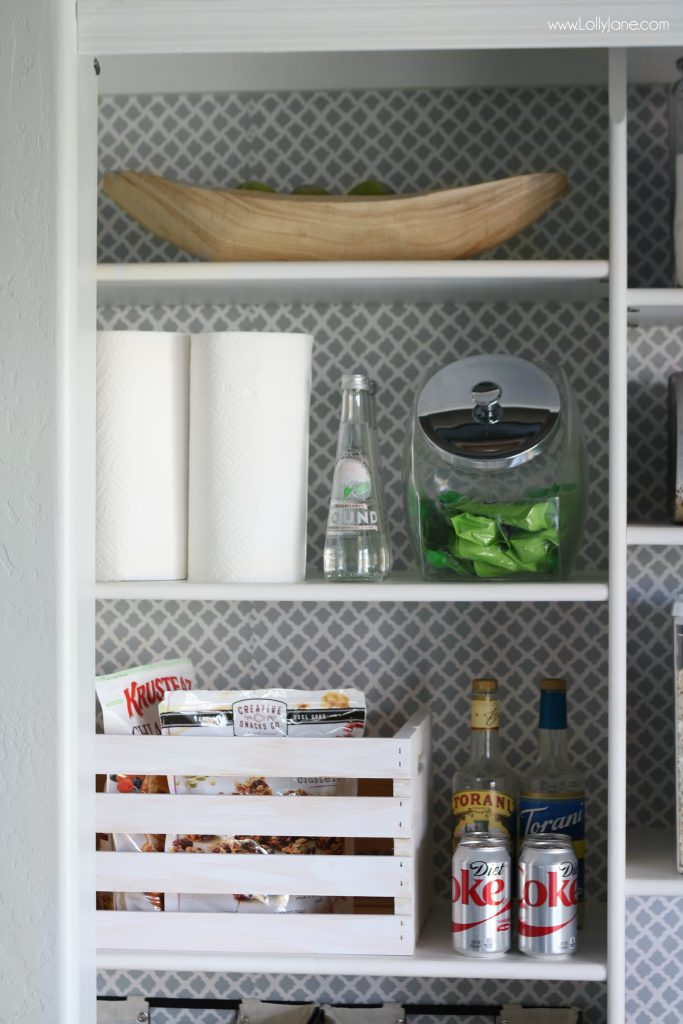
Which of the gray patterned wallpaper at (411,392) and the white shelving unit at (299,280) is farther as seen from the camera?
the gray patterned wallpaper at (411,392)

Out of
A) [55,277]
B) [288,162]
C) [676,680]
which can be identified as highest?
[288,162]

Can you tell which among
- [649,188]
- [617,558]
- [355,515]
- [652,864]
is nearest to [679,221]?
[649,188]

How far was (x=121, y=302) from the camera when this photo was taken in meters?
1.75

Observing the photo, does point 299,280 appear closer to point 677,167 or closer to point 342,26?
point 342,26

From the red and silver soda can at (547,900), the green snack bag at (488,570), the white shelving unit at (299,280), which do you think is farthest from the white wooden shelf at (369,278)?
the red and silver soda can at (547,900)

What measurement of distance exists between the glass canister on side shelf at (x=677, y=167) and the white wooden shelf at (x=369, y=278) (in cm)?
9

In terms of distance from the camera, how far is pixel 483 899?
1.35 metres

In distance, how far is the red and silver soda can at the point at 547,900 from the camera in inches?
52.8

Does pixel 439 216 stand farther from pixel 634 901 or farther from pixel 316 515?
pixel 634 901

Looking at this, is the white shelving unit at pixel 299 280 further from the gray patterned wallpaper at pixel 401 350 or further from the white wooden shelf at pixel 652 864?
the gray patterned wallpaper at pixel 401 350

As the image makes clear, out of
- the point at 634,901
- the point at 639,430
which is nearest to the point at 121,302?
the point at 639,430

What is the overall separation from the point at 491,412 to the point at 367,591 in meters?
0.27

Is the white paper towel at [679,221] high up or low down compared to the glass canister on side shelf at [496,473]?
up

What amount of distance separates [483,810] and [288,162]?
0.96 m
